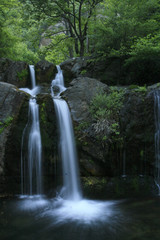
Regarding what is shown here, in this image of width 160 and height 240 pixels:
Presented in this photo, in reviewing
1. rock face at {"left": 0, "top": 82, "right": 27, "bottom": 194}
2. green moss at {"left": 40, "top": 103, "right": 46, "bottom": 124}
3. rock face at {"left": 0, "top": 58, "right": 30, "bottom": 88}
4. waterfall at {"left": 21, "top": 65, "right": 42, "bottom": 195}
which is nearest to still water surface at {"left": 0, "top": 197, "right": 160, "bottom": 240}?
waterfall at {"left": 21, "top": 65, "right": 42, "bottom": 195}

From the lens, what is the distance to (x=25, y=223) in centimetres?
443

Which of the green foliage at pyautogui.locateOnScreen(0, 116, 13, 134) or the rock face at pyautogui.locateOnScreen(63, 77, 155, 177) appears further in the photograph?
the rock face at pyautogui.locateOnScreen(63, 77, 155, 177)

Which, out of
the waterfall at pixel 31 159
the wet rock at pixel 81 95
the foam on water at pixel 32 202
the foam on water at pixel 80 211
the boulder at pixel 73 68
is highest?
the boulder at pixel 73 68

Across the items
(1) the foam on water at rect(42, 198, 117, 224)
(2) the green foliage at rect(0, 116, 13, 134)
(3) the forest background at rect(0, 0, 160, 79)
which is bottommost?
(1) the foam on water at rect(42, 198, 117, 224)

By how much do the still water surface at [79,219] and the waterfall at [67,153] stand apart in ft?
1.36

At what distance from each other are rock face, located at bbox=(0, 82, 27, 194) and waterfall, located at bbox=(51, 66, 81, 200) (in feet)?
4.64

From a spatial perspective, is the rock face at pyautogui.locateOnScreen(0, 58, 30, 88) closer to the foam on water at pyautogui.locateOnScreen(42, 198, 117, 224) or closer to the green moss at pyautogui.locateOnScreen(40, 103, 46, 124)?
the green moss at pyautogui.locateOnScreen(40, 103, 46, 124)

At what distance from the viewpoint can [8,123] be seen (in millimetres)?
6512

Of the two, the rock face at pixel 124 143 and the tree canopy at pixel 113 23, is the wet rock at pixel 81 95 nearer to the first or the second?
the rock face at pixel 124 143

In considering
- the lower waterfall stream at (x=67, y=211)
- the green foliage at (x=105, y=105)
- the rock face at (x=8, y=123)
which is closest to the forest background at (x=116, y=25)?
the green foliage at (x=105, y=105)

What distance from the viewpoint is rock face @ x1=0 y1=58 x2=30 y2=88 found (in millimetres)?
10336

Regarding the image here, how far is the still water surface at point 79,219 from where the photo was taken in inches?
154

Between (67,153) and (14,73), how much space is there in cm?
612

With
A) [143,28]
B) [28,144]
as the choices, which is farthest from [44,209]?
[143,28]
